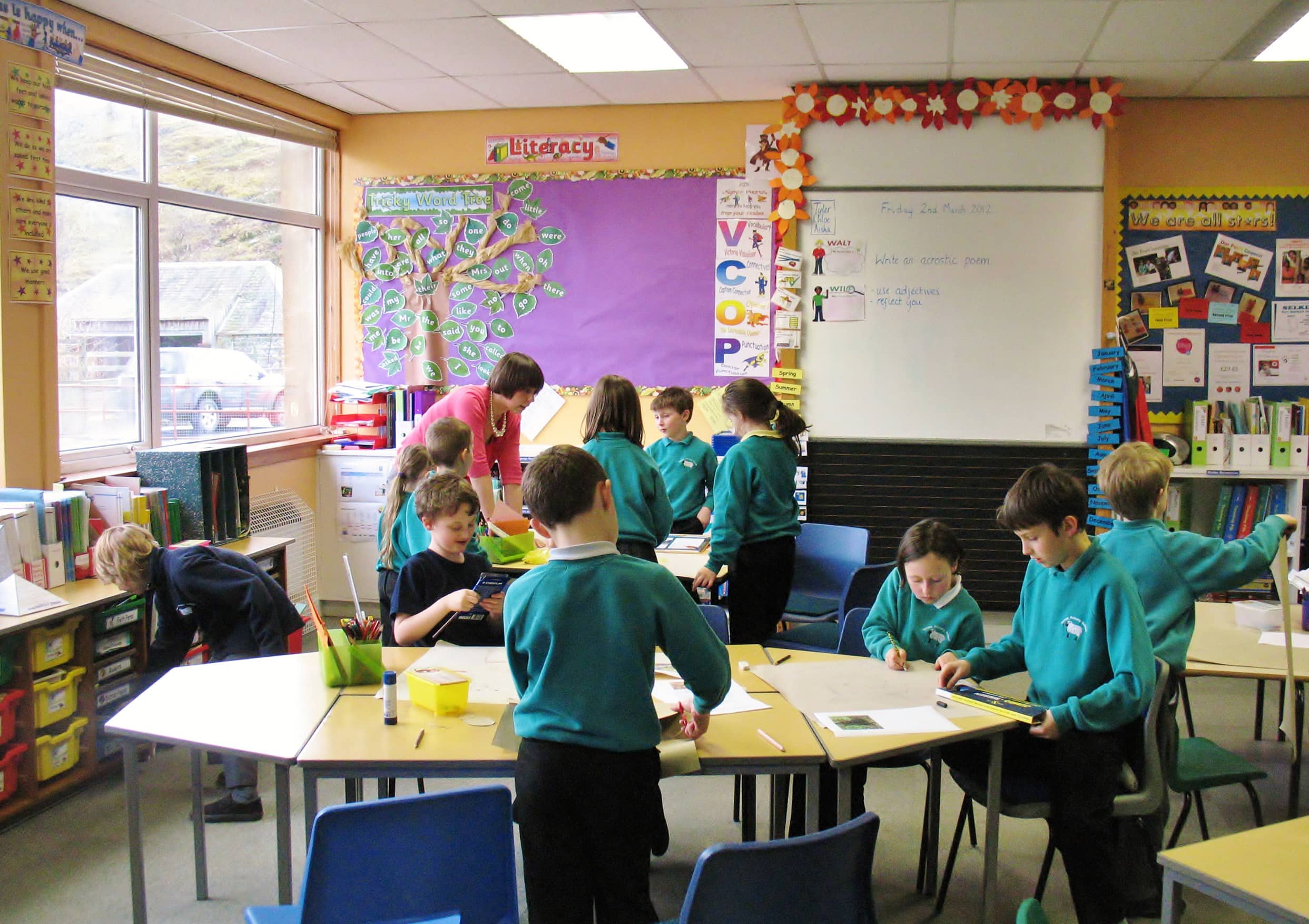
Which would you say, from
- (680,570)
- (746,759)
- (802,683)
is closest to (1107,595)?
(802,683)

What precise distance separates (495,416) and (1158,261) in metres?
3.74

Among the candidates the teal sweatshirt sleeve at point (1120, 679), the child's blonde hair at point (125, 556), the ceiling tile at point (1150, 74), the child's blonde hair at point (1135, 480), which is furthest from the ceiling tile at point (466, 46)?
the teal sweatshirt sleeve at point (1120, 679)

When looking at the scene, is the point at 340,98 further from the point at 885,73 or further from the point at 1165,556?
the point at 1165,556

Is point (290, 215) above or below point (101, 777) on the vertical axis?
above

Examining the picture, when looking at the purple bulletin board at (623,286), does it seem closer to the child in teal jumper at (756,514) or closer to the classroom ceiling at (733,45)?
the classroom ceiling at (733,45)

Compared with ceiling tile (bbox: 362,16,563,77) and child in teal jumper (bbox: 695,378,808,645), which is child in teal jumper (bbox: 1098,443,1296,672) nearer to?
child in teal jumper (bbox: 695,378,808,645)

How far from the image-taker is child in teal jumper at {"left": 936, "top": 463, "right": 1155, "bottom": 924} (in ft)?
7.79

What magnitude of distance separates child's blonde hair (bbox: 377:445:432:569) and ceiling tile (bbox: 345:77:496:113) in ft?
8.84

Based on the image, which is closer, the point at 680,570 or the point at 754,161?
the point at 680,570

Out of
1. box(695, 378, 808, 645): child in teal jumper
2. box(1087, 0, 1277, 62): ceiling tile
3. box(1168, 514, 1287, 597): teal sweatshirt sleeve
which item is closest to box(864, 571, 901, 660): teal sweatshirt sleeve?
box(1168, 514, 1287, 597): teal sweatshirt sleeve

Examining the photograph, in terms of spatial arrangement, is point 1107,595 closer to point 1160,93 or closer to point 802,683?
point 802,683

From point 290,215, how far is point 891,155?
334 cm

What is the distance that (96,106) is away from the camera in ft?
14.7

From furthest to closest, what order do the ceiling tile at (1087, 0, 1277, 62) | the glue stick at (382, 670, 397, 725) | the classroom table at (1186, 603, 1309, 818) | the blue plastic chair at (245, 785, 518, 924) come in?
1. the ceiling tile at (1087, 0, 1277, 62)
2. the classroom table at (1186, 603, 1309, 818)
3. the glue stick at (382, 670, 397, 725)
4. the blue plastic chair at (245, 785, 518, 924)
